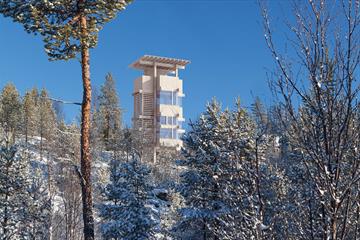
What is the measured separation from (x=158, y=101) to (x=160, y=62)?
5.91m

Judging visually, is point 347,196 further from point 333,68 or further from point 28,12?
point 28,12

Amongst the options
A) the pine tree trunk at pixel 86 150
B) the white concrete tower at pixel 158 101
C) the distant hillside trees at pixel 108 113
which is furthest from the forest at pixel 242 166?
the distant hillside trees at pixel 108 113

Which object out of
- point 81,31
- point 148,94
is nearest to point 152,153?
point 148,94

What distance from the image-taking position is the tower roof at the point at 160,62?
198 feet

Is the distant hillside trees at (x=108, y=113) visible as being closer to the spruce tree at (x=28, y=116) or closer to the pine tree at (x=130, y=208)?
the spruce tree at (x=28, y=116)

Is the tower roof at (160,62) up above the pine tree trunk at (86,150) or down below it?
above

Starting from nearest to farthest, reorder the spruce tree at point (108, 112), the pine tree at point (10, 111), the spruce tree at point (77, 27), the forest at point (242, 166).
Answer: the forest at point (242, 166), the spruce tree at point (77, 27), the pine tree at point (10, 111), the spruce tree at point (108, 112)

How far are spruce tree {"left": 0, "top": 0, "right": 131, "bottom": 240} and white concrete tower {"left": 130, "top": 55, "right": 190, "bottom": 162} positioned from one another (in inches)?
1856

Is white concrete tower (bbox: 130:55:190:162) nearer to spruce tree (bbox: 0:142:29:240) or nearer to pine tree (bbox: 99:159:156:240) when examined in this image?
spruce tree (bbox: 0:142:29:240)

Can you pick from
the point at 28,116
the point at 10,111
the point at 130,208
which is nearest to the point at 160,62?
the point at 28,116

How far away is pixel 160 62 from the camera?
61344 mm

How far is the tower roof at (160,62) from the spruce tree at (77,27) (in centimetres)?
4761

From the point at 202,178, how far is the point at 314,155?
1689 centimetres

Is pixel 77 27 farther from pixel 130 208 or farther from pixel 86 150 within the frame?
pixel 130 208
